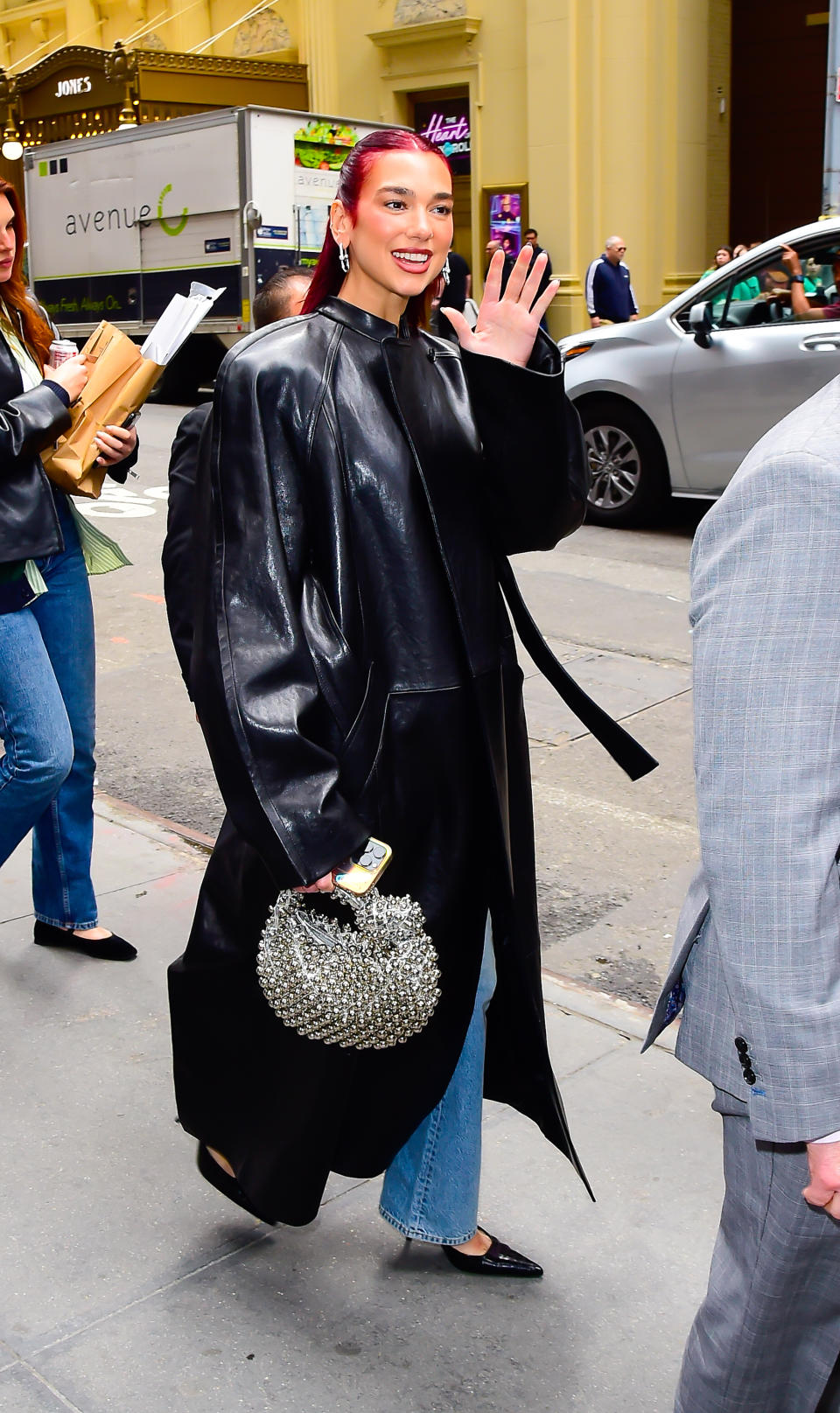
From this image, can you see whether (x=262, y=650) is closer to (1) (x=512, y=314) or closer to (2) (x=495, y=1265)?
(1) (x=512, y=314)

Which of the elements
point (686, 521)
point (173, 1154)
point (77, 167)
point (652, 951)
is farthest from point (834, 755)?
point (77, 167)

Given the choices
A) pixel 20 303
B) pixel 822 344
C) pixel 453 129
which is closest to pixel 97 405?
pixel 20 303

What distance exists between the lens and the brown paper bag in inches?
138

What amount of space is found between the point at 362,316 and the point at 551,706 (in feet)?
13.2

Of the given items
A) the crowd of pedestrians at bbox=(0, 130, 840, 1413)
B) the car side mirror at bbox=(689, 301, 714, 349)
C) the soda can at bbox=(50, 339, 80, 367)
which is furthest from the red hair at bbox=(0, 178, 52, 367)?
the car side mirror at bbox=(689, 301, 714, 349)

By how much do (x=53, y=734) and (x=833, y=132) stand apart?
35.0ft

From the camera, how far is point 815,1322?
1739mm

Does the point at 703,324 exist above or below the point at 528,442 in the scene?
above

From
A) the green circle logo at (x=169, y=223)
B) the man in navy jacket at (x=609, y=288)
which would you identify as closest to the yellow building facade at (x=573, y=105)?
the man in navy jacket at (x=609, y=288)

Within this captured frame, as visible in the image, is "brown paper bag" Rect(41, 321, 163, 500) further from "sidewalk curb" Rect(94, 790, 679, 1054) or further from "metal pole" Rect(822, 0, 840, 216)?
"metal pole" Rect(822, 0, 840, 216)

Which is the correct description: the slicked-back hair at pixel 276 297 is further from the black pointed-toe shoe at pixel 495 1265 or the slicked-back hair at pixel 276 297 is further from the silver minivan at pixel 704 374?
the silver minivan at pixel 704 374

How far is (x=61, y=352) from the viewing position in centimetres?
354

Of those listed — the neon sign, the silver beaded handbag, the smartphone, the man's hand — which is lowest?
the silver beaded handbag

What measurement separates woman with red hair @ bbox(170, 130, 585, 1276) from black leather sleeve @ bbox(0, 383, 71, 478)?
1.08 meters
